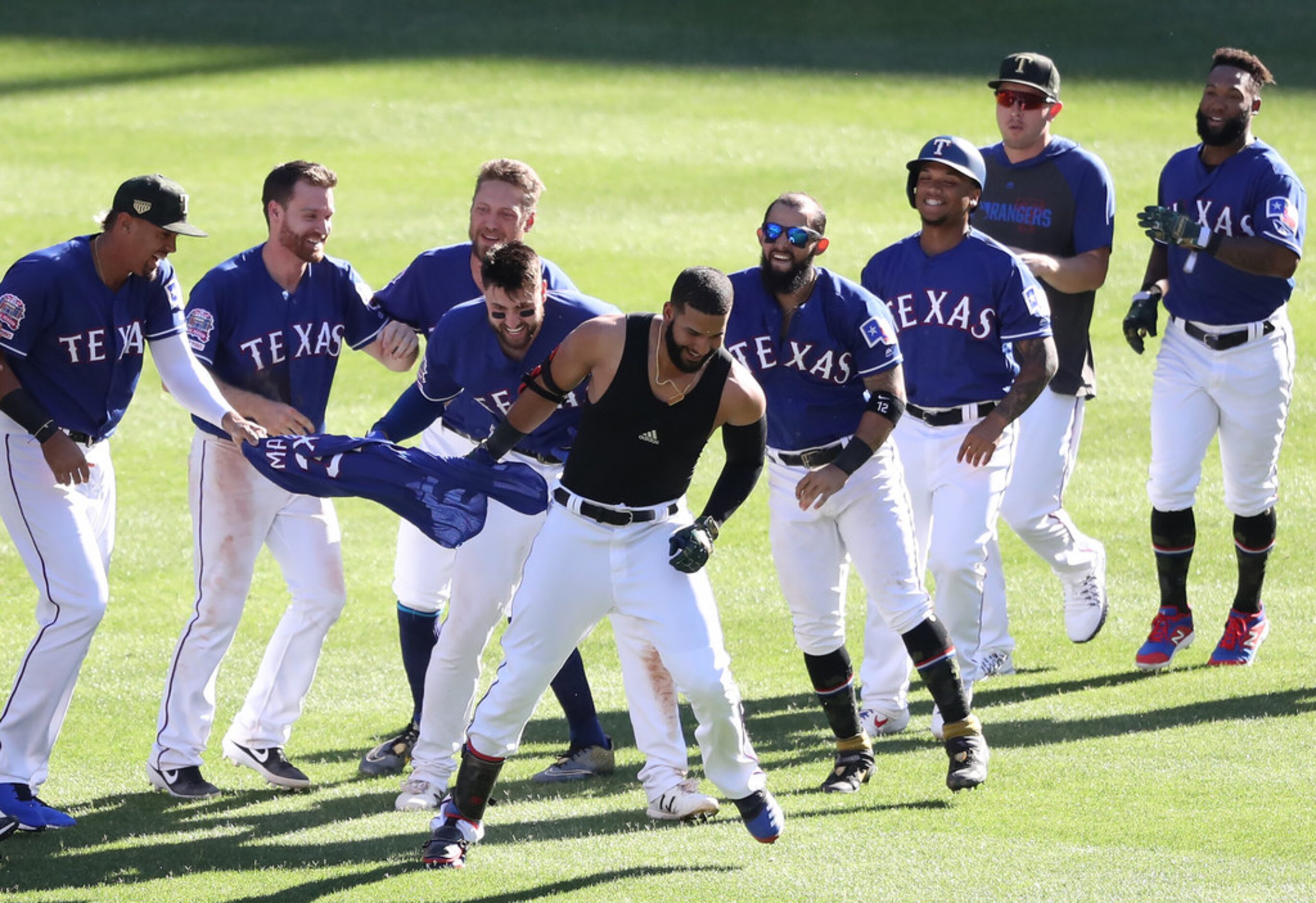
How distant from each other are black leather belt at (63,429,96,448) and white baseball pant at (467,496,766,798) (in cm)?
203

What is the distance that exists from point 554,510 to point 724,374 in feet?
Result: 2.62

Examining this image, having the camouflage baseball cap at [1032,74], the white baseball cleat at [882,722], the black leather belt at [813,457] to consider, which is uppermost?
the camouflage baseball cap at [1032,74]

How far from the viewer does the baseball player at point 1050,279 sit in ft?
29.6

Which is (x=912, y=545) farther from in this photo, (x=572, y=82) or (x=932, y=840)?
(x=572, y=82)

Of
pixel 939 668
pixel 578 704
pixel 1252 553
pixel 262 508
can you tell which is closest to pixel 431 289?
pixel 262 508

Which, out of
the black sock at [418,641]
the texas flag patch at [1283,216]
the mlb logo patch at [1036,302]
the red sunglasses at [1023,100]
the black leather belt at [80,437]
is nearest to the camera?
the black leather belt at [80,437]

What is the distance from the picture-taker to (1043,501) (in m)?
9.06

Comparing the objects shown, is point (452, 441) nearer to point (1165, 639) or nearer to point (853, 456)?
point (853, 456)

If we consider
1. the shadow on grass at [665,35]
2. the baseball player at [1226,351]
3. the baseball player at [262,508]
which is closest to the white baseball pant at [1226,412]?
the baseball player at [1226,351]

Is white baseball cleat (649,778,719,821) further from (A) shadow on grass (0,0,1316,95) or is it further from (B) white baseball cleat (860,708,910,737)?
(A) shadow on grass (0,0,1316,95)

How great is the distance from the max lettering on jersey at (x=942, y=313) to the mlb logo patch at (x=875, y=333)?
72 centimetres

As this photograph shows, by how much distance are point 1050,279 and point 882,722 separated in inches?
93.8

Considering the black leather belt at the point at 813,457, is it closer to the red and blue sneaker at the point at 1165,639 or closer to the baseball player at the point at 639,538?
the baseball player at the point at 639,538

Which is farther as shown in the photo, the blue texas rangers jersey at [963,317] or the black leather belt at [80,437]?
the blue texas rangers jersey at [963,317]
